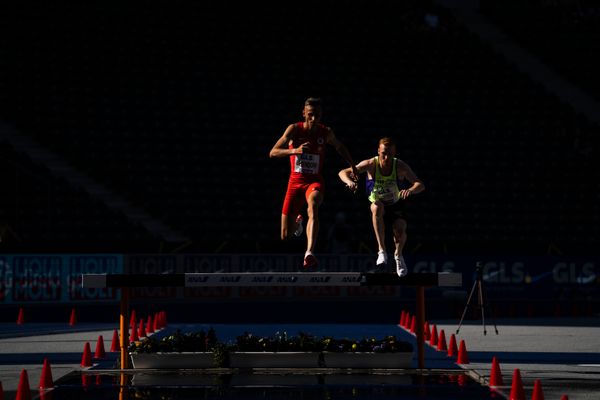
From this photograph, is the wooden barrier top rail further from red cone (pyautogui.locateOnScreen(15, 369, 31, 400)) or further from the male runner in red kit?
red cone (pyautogui.locateOnScreen(15, 369, 31, 400))

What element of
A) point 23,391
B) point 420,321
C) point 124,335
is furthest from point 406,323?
point 23,391

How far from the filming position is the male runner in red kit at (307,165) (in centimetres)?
1359

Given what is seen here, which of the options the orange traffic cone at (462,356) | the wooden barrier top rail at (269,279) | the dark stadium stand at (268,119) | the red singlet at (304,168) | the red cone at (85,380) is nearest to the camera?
the red cone at (85,380)

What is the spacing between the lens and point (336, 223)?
29547 mm

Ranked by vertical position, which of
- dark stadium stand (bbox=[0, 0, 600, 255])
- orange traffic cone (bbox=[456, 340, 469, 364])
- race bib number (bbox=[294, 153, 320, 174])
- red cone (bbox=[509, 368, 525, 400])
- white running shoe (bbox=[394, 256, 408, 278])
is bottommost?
red cone (bbox=[509, 368, 525, 400])

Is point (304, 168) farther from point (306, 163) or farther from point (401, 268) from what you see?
point (401, 268)

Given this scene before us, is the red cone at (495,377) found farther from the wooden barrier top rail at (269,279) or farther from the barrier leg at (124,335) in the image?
the barrier leg at (124,335)

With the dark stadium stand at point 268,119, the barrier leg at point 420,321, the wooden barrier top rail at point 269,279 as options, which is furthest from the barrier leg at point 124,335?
A: the dark stadium stand at point 268,119

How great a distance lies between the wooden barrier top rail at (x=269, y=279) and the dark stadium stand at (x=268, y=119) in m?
13.7

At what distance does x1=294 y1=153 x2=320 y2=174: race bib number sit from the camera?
44.9 ft

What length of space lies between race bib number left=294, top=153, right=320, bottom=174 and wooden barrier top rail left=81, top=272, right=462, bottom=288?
1.29 meters

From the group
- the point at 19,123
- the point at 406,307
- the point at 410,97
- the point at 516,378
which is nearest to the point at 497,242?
the point at 406,307

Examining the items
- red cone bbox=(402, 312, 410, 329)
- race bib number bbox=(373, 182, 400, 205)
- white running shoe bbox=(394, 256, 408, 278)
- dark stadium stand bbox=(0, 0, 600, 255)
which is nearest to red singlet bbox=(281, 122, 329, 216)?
race bib number bbox=(373, 182, 400, 205)

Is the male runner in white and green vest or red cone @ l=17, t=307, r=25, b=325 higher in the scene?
the male runner in white and green vest
